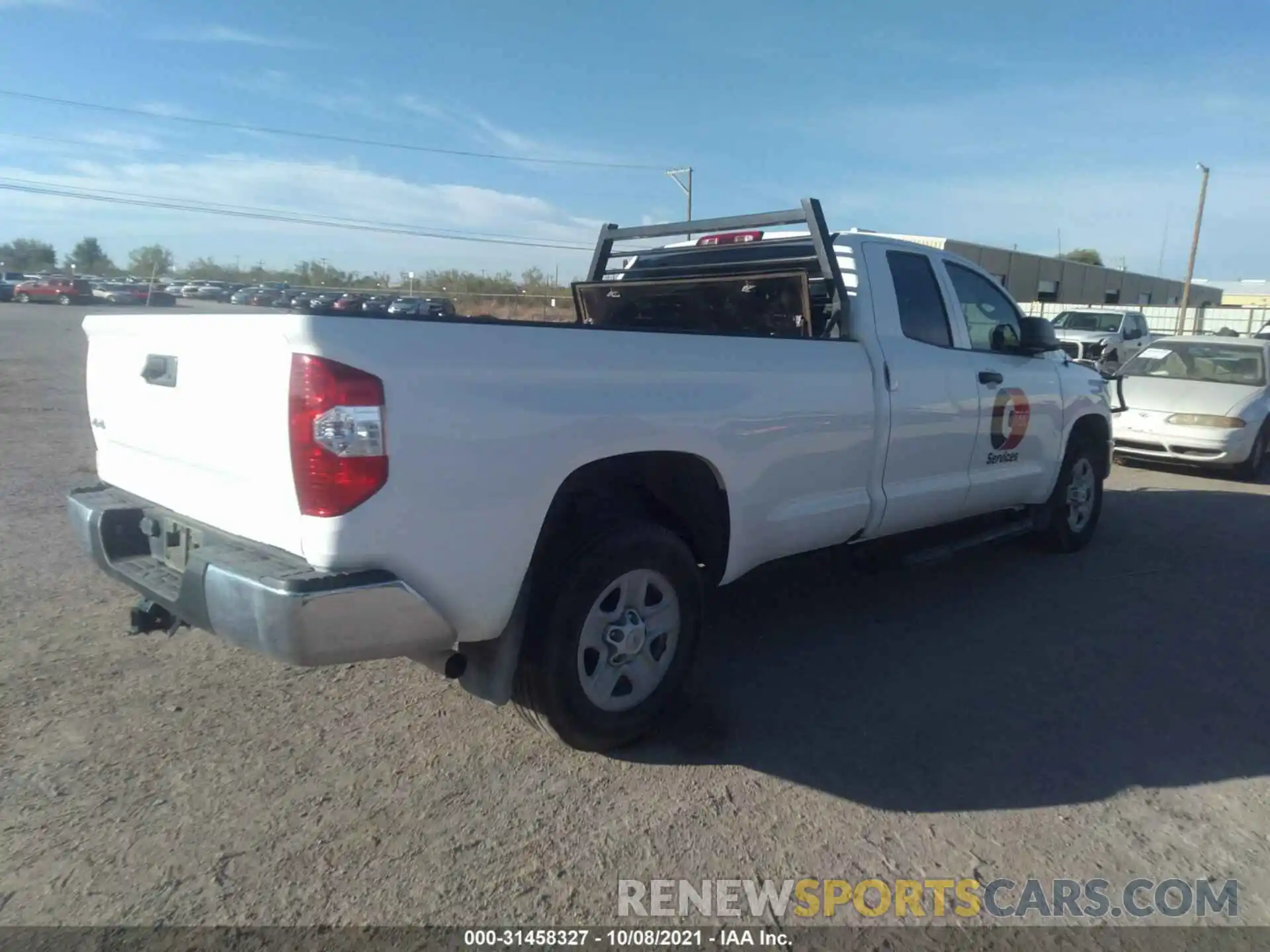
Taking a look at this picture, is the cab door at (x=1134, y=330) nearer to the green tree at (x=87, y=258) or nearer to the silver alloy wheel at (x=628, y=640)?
the silver alloy wheel at (x=628, y=640)

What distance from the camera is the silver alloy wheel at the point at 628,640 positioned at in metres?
3.60

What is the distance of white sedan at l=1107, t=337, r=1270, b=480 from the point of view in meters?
10.3

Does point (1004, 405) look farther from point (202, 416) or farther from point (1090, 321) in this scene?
point (1090, 321)

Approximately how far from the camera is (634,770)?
363 centimetres

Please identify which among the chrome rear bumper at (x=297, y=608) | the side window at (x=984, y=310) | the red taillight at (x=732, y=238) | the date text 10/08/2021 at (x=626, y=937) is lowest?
the date text 10/08/2021 at (x=626, y=937)

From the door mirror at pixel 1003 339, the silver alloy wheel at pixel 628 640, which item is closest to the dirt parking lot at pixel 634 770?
the silver alloy wheel at pixel 628 640

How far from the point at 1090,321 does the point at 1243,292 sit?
74.8 meters

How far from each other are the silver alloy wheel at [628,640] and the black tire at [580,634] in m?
0.03

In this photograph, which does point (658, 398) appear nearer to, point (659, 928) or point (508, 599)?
point (508, 599)

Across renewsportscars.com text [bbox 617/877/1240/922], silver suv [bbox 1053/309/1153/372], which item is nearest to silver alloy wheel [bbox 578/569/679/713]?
renewsportscars.com text [bbox 617/877/1240/922]

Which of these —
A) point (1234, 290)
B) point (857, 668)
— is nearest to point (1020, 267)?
point (857, 668)

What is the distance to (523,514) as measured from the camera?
3.19 metres

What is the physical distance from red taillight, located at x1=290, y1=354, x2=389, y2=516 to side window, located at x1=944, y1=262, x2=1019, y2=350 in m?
3.92

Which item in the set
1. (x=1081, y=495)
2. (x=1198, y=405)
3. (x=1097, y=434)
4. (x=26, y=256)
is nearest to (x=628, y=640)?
(x=1081, y=495)
